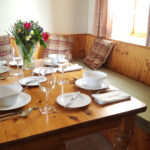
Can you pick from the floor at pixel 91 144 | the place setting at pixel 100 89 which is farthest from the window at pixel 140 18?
the place setting at pixel 100 89

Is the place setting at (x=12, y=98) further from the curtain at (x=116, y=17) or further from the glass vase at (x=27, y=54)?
the curtain at (x=116, y=17)

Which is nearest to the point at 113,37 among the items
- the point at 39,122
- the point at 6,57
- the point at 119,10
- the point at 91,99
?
the point at 119,10

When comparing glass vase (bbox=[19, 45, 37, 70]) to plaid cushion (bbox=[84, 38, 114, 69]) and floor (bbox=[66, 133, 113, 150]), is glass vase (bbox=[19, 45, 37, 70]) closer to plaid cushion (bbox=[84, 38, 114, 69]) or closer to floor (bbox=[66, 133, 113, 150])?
floor (bbox=[66, 133, 113, 150])

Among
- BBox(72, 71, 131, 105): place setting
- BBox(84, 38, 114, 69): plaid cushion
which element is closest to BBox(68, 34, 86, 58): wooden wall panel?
BBox(84, 38, 114, 69): plaid cushion

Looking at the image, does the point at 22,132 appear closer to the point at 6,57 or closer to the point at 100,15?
the point at 6,57

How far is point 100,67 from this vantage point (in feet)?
9.28

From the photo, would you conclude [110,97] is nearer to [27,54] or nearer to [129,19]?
[27,54]

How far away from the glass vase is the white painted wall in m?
1.57

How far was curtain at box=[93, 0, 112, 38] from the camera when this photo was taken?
2.83 meters

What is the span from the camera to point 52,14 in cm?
324

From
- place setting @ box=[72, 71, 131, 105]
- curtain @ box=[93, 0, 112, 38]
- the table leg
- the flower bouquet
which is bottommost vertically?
the table leg

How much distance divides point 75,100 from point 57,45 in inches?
85.9

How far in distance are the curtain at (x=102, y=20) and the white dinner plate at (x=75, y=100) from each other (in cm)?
197

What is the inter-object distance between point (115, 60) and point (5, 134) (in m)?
2.15
